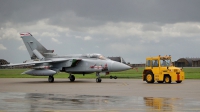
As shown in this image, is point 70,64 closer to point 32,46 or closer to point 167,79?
point 32,46

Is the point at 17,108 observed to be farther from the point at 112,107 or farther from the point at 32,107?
the point at 112,107

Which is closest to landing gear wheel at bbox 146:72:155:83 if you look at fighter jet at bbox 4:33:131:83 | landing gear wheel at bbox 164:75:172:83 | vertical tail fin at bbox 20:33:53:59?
landing gear wheel at bbox 164:75:172:83

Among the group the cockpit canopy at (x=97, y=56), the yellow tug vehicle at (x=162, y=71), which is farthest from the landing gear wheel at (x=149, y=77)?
the cockpit canopy at (x=97, y=56)

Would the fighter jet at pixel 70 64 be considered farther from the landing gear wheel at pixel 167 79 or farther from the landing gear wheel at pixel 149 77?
the landing gear wheel at pixel 167 79

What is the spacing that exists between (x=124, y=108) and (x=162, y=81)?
1799 centimetres

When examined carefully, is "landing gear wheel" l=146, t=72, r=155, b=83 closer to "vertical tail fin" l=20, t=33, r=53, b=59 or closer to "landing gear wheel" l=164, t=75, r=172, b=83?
"landing gear wheel" l=164, t=75, r=172, b=83

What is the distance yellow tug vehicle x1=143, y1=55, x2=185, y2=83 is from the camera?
28.7 m

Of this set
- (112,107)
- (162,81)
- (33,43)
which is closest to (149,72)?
(162,81)

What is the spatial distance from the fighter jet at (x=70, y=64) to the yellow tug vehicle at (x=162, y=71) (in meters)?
2.00

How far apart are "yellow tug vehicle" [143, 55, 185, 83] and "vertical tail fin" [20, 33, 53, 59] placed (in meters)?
11.3

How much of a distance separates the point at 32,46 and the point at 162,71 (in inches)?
558

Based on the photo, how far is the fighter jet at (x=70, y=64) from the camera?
104 feet

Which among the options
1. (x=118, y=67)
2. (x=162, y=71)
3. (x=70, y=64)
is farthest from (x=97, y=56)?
(x=162, y=71)

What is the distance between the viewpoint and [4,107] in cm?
1233
